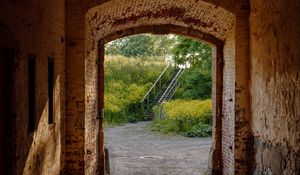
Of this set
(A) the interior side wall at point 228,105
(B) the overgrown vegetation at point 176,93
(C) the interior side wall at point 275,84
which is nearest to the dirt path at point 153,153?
(B) the overgrown vegetation at point 176,93

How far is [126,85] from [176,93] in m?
2.92

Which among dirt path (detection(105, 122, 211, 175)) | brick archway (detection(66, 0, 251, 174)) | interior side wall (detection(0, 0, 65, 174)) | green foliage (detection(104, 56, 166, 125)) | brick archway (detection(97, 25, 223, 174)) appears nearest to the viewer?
interior side wall (detection(0, 0, 65, 174))

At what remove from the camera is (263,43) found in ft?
26.0

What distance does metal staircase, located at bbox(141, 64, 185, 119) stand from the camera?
82.5 feet

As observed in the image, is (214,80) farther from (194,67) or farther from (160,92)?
(160,92)

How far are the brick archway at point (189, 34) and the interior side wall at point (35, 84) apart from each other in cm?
66

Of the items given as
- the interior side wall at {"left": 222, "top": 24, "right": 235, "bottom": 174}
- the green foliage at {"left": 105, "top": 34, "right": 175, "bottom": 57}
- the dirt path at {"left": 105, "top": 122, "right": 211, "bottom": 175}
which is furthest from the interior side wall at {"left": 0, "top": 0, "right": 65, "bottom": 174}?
the green foliage at {"left": 105, "top": 34, "right": 175, "bottom": 57}

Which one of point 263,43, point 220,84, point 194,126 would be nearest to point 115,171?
point 220,84

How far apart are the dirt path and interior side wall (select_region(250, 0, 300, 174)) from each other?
4082 millimetres

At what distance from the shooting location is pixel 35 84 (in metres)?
6.49

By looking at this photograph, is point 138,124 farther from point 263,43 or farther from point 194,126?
point 263,43

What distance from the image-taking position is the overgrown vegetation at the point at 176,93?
767 inches

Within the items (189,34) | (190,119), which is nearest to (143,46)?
(190,119)

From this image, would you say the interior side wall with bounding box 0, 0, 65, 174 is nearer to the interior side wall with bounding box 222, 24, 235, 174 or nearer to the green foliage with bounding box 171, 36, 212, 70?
the interior side wall with bounding box 222, 24, 235, 174
